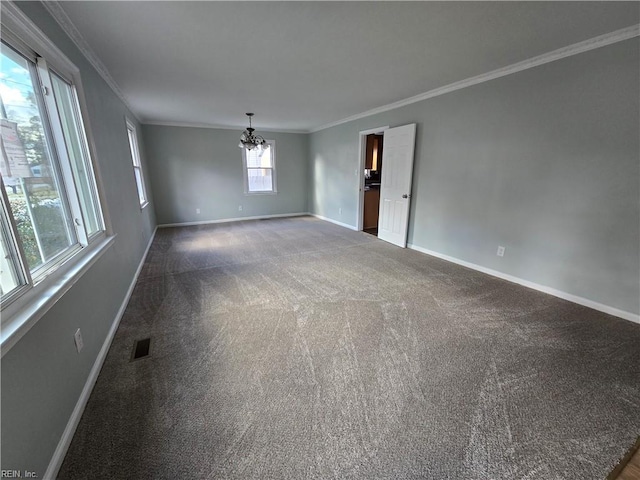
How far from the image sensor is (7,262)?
117 cm

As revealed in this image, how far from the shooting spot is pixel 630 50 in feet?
7.01

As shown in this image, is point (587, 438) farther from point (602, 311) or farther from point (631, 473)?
point (602, 311)

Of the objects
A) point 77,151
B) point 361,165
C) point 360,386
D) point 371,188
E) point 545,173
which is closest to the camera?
point 360,386

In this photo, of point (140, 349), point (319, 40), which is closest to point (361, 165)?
point (319, 40)

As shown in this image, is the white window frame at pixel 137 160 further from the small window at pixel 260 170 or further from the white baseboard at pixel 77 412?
the white baseboard at pixel 77 412

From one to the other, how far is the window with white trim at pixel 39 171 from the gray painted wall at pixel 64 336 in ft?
0.59

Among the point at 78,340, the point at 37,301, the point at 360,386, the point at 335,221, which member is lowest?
the point at 360,386

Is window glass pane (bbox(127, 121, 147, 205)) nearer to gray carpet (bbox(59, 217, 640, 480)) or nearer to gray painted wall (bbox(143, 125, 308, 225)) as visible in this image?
gray painted wall (bbox(143, 125, 308, 225))

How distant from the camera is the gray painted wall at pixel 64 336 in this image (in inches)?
39.7

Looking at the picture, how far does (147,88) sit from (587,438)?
516 cm

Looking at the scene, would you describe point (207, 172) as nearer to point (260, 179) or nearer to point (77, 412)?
point (260, 179)

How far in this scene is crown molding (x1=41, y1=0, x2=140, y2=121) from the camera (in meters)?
1.70

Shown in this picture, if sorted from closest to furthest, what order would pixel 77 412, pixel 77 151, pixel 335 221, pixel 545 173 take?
pixel 77 412 → pixel 77 151 → pixel 545 173 → pixel 335 221

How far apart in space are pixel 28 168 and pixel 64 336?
0.95 meters
